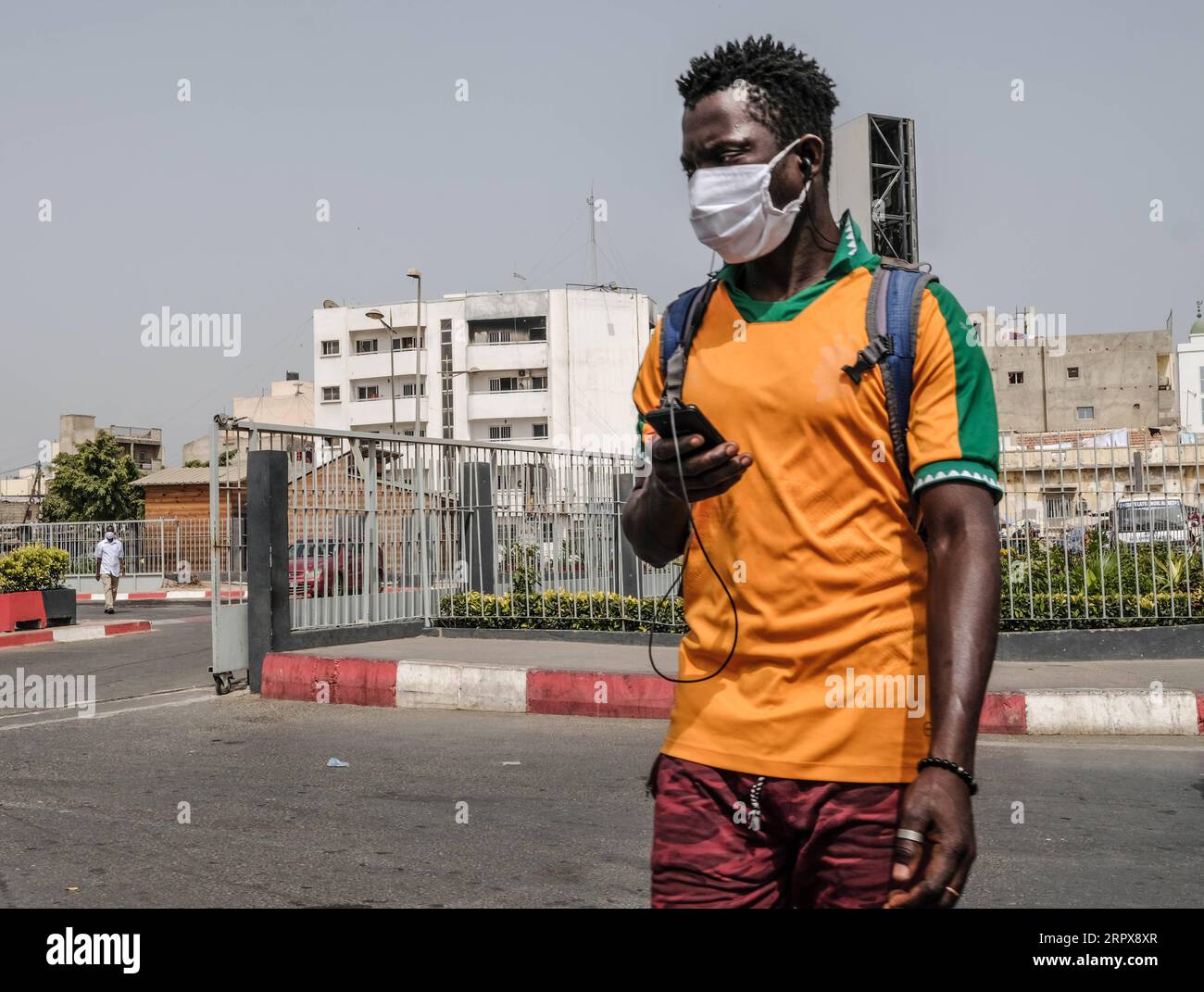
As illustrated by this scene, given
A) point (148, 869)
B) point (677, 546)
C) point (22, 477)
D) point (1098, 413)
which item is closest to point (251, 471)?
point (148, 869)

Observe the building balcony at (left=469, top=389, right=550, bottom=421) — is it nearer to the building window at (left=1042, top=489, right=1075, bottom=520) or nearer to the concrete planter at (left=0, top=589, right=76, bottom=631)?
the concrete planter at (left=0, top=589, right=76, bottom=631)

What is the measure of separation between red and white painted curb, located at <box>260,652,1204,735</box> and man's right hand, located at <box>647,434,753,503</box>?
22.8 feet

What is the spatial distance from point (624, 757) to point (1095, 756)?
2.91 metres

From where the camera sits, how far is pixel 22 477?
115812mm

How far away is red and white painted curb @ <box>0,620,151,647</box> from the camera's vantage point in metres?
16.4

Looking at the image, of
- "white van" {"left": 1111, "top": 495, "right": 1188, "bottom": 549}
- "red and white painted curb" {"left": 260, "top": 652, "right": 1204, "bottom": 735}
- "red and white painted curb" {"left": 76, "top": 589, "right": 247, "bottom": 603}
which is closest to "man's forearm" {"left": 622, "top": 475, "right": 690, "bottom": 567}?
"red and white painted curb" {"left": 260, "top": 652, "right": 1204, "bottom": 735}

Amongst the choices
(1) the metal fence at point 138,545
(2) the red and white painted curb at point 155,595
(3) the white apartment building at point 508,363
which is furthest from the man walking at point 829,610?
(3) the white apartment building at point 508,363

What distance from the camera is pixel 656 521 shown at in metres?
2.15

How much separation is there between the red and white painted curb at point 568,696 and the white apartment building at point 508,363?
57.5 metres

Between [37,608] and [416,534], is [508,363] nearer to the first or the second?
[37,608]

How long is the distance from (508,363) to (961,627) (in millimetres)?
71397

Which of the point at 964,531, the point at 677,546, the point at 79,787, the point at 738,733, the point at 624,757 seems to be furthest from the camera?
the point at 624,757
